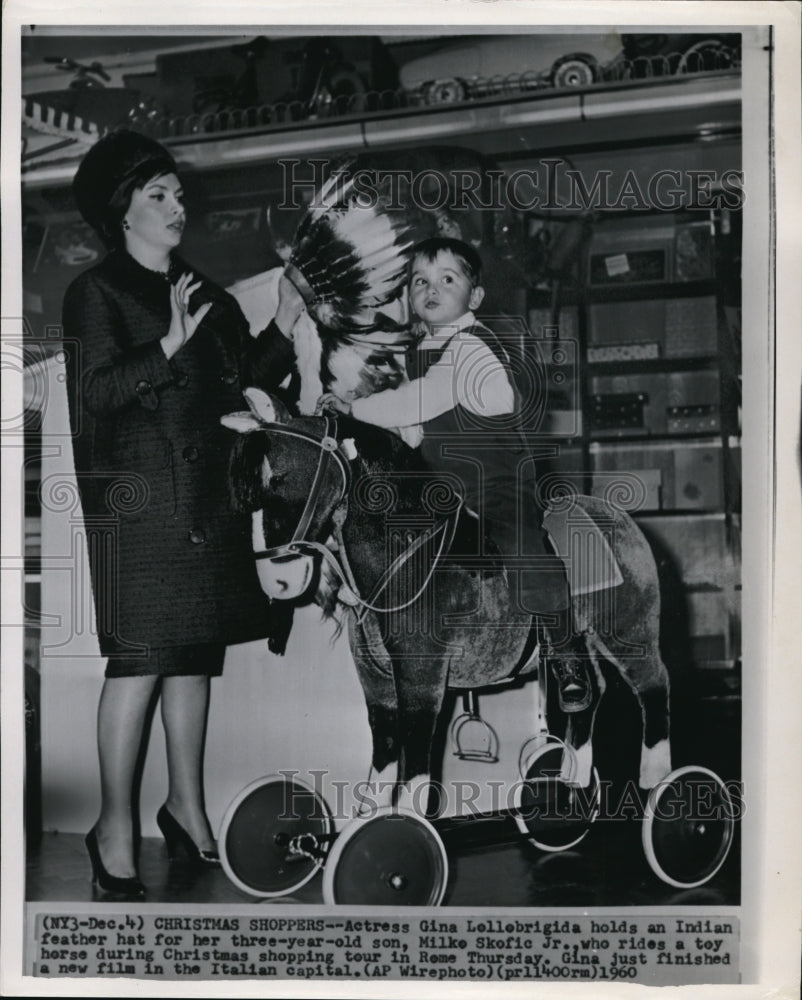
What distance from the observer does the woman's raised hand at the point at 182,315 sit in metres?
1.67

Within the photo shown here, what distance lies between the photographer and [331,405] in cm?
167

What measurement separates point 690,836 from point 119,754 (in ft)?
3.26

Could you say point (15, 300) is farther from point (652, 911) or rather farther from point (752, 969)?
point (752, 969)

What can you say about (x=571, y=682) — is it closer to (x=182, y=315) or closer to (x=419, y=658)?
(x=419, y=658)

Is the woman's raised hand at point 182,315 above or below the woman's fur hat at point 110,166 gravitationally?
below

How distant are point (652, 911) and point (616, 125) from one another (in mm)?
1344

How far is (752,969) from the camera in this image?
1.62 metres

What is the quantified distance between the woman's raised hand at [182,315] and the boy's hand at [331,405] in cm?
26

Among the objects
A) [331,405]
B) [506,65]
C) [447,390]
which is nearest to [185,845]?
[331,405]

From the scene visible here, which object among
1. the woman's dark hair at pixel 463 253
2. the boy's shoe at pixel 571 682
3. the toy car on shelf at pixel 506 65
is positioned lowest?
the boy's shoe at pixel 571 682

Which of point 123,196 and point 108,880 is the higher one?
point 123,196

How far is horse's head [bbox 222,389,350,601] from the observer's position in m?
1.65

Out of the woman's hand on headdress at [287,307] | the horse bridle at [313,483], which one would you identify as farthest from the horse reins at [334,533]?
the woman's hand on headdress at [287,307]
